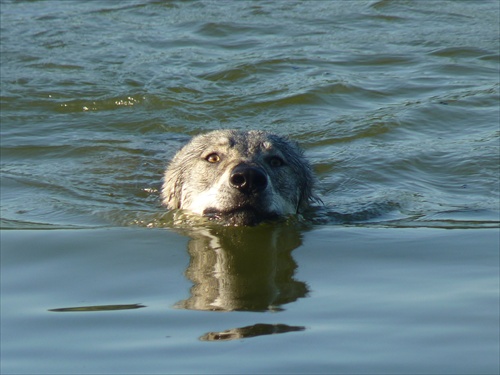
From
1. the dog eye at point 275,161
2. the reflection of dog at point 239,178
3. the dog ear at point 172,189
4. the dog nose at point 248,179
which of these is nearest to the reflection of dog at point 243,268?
the reflection of dog at point 239,178

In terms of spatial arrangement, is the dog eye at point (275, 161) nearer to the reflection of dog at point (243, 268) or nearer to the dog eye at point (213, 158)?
the dog eye at point (213, 158)

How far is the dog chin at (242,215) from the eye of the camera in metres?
7.47

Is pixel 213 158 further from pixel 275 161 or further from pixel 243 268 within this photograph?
pixel 243 268

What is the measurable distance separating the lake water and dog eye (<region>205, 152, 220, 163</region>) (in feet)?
1.95

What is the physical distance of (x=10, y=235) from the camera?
7.46 metres

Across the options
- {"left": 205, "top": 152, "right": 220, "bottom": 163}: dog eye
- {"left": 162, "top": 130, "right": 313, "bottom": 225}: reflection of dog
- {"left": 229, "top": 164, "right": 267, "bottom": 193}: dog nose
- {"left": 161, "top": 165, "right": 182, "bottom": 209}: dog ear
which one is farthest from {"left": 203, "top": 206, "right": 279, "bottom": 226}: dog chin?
{"left": 161, "top": 165, "right": 182, "bottom": 209}: dog ear

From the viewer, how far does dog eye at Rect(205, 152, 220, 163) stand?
820cm

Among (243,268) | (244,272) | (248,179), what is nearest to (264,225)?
(248,179)

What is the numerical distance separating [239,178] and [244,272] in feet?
3.65

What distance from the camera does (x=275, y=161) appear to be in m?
8.27

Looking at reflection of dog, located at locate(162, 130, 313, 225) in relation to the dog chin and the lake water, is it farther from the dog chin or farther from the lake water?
the lake water

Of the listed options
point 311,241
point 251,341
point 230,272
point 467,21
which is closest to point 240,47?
point 467,21

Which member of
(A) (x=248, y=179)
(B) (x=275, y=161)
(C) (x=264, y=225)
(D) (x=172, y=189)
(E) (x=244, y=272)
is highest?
(B) (x=275, y=161)

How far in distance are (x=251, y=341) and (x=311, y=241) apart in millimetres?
2655
